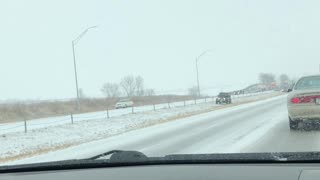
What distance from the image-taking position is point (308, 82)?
660 inches

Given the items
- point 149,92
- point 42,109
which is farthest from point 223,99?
point 149,92

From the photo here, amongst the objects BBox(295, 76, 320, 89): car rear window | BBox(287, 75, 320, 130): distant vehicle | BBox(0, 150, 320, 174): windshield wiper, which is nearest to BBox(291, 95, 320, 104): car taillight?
BBox(287, 75, 320, 130): distant vehicle

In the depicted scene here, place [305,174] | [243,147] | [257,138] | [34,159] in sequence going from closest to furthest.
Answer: [305,174]
[243,147]
[34,159]
[257,138]

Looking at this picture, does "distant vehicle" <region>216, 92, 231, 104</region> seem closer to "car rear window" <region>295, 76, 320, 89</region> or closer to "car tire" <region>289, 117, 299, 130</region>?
"car tire" <region>289, 117, 299, 130</region>

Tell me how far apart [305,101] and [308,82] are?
3.86ft

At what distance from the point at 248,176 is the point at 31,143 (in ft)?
64.9

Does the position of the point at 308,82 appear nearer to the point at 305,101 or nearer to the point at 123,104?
the point at 305,101

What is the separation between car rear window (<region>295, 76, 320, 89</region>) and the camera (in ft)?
54.2

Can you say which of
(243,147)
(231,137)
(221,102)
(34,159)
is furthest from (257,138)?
(221,102)

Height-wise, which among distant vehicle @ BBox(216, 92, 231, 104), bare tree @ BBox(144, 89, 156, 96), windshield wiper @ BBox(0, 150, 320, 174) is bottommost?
distant vehicle @ BBox(216, 92, 231, 104)

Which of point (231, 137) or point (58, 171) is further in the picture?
point (231, 137)

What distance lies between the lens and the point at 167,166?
3.71 meters

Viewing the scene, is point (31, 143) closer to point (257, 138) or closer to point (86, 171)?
point (257, 138)

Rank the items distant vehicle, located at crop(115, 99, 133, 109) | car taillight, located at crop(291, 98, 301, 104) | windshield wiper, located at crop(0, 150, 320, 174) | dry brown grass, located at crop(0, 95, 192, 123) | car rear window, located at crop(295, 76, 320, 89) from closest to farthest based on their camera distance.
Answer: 1. windshield wiper, located at crop(0, 150, 320, 174)
2. car taillight, located at crop(291, 98, 301, 104)
3. car rear window, located at crop(295, 76, 320, 89)
4. dry brown grass, located at crop(0, 95, 192, 123)
5. distant vehicle, located at crop(115, 99, 133, 109)
